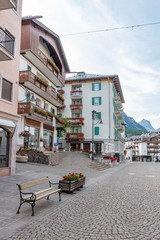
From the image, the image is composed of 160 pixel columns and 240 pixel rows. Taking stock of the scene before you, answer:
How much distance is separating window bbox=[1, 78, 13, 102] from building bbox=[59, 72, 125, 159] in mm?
27427

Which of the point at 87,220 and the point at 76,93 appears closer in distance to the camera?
the point at 87,220

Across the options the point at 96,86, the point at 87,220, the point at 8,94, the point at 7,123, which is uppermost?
the point at 96,86

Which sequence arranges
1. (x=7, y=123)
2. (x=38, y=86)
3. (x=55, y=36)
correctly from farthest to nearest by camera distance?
(x=55, y=36), (x=38, y=86), (x=7, y=123)

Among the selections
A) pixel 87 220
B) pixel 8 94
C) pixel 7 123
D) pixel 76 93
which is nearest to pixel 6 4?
pixel 8 94

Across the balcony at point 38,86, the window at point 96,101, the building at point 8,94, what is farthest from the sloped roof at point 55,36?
the window at point 96,101

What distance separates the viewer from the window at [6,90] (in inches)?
553

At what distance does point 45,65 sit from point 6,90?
12442 millimetres

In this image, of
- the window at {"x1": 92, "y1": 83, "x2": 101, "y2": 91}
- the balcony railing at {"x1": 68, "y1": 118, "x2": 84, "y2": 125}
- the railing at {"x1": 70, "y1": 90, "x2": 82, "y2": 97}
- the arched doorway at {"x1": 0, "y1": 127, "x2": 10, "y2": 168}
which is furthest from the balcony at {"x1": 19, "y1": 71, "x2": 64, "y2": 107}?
the window at {"x1": 92, "y1": 83, "x2": 101, "y2": 91}

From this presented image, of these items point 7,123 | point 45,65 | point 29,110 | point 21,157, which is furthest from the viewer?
point 45,65

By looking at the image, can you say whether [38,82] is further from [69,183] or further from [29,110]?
[69,183]

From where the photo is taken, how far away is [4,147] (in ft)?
46.3

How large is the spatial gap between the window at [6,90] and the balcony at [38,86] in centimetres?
759

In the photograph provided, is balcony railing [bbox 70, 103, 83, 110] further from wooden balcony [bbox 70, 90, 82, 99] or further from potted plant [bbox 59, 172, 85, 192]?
potted plant [bbox 59, 172, 85, 192]

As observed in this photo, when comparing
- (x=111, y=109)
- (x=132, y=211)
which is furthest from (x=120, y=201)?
(x=111, y=109)
